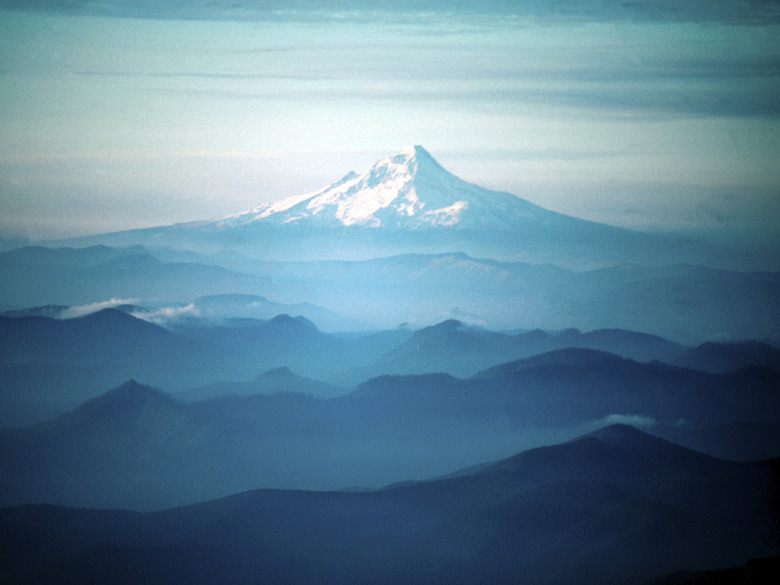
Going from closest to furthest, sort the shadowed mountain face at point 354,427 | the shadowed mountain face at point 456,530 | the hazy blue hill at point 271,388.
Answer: the shadowed mountain face at point 456,530, the shadowed mountain face at point 354,427, the hazy blue hill at point 271,388

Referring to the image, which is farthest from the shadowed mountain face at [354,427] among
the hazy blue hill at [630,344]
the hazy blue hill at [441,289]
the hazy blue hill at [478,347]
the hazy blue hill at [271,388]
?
the hazy blue hill at [441,289]

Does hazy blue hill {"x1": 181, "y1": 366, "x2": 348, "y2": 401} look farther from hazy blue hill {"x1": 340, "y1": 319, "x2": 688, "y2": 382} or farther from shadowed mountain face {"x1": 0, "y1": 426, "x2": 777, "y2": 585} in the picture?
shadowed mountain face {"x1": 0, "y1": 426, "x2": 777, "y2": 585}

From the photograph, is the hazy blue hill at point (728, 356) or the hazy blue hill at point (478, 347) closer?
the hazy blue hill at point (728, 356)

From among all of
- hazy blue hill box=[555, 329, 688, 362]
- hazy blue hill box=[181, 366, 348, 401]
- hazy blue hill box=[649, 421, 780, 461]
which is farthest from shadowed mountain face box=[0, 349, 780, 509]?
hazy blue hill box=[555, 329, 688, 362]

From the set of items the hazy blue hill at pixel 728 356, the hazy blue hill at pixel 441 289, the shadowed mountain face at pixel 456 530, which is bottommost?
the shadowed mountain face at pixel 456 530

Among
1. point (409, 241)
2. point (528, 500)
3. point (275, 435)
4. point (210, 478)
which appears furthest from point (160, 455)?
point (409, 241)

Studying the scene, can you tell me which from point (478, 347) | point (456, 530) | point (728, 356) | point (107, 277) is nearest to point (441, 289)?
point (478, 347)

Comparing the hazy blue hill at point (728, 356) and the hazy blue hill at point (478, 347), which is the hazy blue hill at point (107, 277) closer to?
the hazy blue hill at point (478, 347)
